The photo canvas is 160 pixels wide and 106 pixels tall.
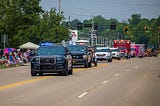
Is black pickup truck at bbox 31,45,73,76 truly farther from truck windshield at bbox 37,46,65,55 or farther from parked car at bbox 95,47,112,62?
parked car at bbox 95,47,112,62

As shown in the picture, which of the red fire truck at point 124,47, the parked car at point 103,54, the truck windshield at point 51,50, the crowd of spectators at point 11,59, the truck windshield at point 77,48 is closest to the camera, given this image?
the truck windshield at point 51,50

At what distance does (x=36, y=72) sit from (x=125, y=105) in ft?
59.7

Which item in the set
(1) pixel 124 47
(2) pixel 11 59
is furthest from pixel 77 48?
(1) pixel 124 47

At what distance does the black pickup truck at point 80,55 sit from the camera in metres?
49.0

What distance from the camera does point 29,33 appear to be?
8381 cm

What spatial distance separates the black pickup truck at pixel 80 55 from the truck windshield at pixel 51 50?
12.5 meters

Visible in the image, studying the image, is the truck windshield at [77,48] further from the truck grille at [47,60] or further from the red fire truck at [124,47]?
the red fire truck at [124,47]

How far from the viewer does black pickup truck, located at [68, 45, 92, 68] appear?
49.0 m

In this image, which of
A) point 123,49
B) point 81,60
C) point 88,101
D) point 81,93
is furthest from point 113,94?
point 123,49

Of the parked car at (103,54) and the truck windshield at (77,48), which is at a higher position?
the truck windshield at (77,48)

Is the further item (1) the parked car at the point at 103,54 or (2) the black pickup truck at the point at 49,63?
(1) the parked car at the point at 103,54

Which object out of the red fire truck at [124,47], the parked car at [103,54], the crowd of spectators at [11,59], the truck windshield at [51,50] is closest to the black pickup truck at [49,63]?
the truck windshield at [51,50]

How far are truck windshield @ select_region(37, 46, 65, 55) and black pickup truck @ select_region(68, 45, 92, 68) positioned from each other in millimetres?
12478

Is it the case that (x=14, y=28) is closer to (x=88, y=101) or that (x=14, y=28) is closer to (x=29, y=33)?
(x=29, y=33)
